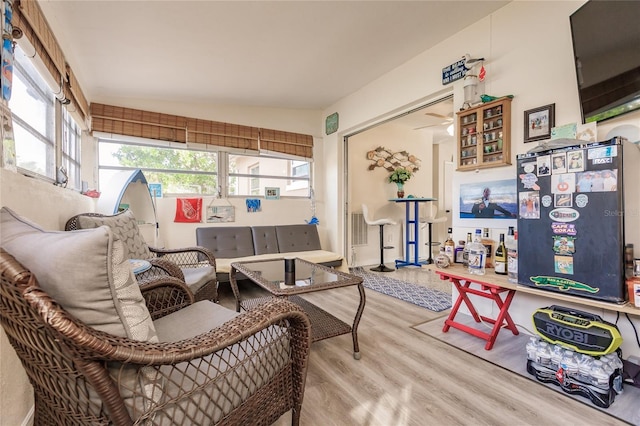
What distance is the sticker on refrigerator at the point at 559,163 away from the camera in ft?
5.48

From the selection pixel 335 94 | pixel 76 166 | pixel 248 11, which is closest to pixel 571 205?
pixel 248 11

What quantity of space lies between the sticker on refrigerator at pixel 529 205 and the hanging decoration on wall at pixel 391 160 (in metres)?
3.34

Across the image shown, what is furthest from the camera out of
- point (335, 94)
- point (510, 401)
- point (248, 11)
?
point (335, 94)

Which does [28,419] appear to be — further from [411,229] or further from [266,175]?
[411,229]

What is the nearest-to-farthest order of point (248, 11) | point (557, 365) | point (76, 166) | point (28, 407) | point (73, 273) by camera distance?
point (73, 273) → point (28, 407) → point (557, 365) → point (248, 11) → point (76, 166)

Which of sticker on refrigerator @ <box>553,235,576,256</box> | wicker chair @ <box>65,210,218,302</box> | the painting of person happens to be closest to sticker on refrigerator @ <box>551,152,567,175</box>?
sticker on refrigerator @ <box>553,235,576,256</box>

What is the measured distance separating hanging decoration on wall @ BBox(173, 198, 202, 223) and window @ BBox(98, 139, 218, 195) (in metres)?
0.17

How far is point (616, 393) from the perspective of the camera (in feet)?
4.88

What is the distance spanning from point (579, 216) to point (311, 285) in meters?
1.58

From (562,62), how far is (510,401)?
2.22 meters

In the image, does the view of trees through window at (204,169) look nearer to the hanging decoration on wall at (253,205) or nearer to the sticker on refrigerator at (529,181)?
the hanging decoration on wall at (253,205)

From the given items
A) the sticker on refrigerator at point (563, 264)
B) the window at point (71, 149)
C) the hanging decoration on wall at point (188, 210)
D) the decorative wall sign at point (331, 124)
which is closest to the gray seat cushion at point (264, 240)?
the hanging decoration on wall at point (188, 210)

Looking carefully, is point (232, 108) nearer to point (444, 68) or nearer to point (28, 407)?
point (444, 68)

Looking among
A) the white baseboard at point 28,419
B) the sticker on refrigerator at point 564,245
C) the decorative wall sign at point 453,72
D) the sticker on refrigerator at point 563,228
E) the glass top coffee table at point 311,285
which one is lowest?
the white baseboard at point 28,419
